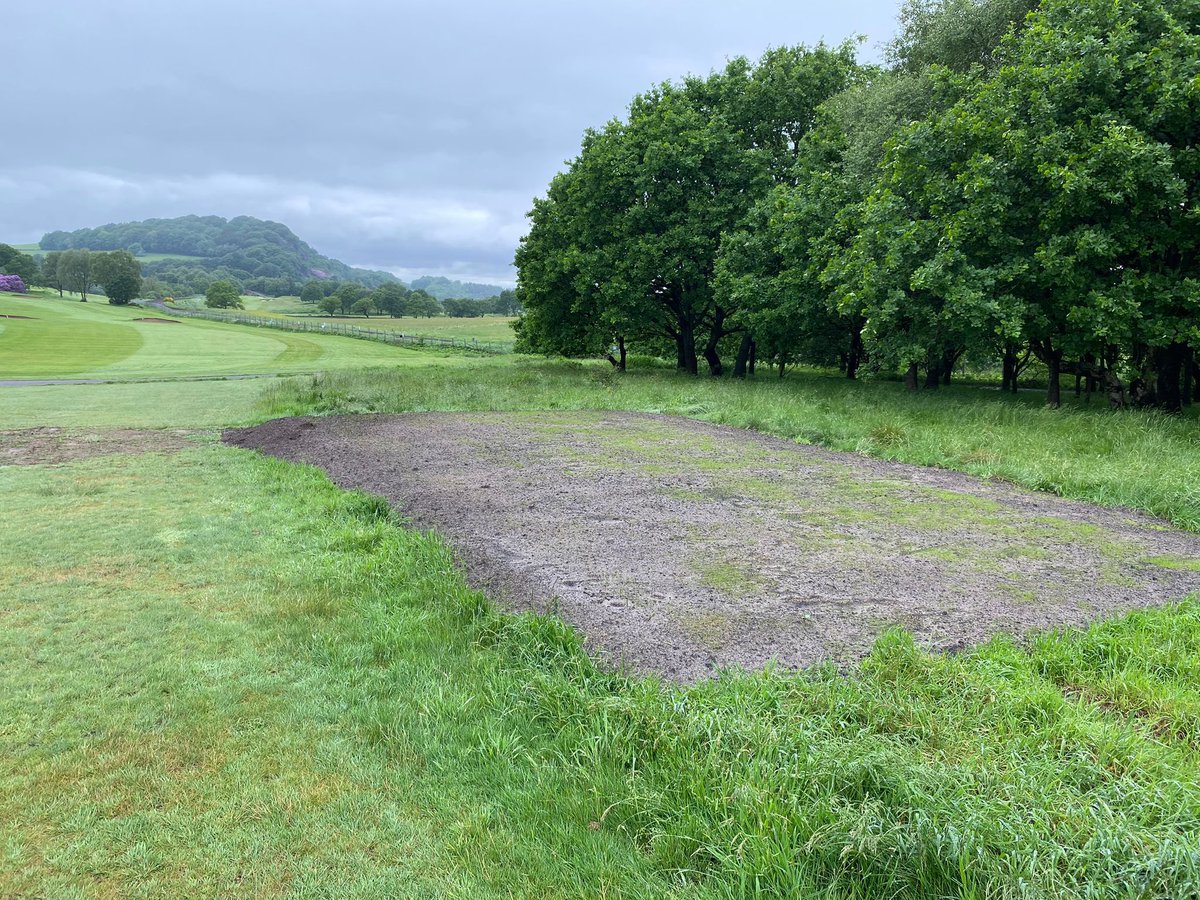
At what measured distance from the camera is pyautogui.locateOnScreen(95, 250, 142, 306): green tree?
97312 mm

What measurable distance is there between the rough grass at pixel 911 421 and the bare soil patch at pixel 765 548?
0.66m

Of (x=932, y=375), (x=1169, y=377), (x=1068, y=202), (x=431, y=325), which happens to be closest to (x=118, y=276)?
(x=431, y=325)

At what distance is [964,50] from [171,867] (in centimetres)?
2370

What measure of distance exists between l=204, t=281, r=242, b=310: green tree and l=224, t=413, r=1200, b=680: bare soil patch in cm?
12716

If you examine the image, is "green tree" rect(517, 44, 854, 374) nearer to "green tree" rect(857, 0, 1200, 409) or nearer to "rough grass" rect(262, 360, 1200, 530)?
"rough grass" rect(262, 360, 1200, 530)

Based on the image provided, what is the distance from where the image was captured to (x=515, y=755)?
3.04 meters

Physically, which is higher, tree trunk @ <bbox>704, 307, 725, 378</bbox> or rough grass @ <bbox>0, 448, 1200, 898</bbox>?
tree trunk @ <bbox>704, 307, 725, 378</bbox>

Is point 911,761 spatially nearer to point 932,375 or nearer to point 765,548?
point 765,548

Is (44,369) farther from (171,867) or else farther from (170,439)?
(171,867)

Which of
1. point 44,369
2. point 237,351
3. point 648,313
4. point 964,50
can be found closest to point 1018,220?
point 964,50

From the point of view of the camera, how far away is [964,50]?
17.9m

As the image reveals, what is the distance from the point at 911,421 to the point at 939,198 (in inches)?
238

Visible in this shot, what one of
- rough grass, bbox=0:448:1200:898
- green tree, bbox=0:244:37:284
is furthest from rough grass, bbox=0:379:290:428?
green tree, bbox=0:244:37:284

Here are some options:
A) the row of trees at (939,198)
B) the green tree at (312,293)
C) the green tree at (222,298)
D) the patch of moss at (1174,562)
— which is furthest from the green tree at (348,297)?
the patch of moss at (1174,562)
